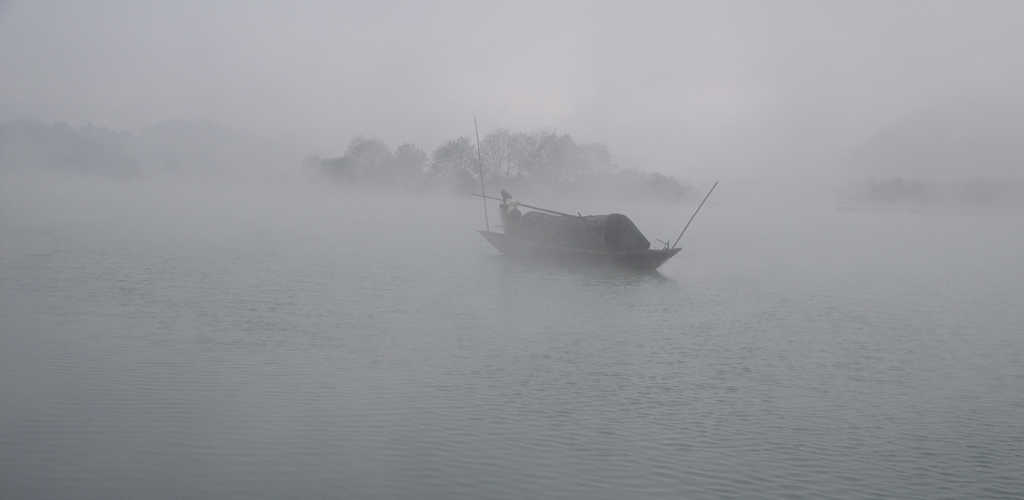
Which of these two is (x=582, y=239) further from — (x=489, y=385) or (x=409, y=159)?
(x=409, y=159)

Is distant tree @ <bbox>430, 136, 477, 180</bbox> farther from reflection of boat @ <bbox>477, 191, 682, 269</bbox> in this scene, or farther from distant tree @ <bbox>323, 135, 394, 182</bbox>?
reflection of boat @ <bbox>477, 191, 682, 269</bbox>

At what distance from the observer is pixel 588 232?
93.0 ft

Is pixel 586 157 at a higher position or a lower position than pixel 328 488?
higher

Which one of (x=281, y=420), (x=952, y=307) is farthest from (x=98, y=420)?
(x=952, y=307)

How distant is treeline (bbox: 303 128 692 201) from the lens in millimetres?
85125

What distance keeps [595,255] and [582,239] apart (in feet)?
3.66

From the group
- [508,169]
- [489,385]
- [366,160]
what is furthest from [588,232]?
[366,160]

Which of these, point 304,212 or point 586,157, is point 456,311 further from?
point 586,157

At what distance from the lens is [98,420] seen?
334 inches

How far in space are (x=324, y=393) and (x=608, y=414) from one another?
145 inches

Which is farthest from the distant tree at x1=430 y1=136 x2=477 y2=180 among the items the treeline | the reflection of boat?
the reflection of boat

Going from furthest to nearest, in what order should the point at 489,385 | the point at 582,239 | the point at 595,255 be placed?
1. the point at 582,239
2. the point at 595,255
3. the point at 489,385

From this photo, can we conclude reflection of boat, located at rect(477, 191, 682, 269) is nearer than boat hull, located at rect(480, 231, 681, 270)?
No

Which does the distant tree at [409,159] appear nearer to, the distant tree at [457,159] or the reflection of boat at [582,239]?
the distant tree at [457,159]
